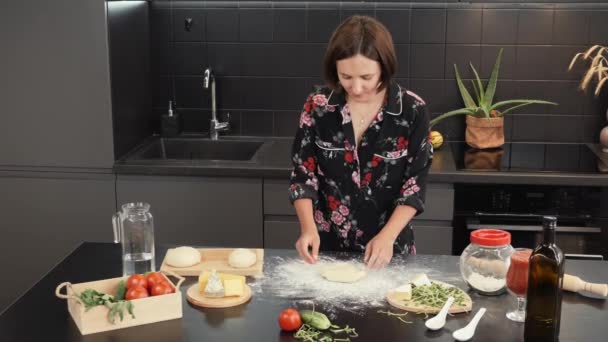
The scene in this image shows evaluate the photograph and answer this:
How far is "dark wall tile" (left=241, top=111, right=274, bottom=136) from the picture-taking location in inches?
167

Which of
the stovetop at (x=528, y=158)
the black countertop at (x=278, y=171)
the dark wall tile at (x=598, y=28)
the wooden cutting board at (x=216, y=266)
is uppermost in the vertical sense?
the dark wall tile at (x=598, y=28)

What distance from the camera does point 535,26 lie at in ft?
13.1

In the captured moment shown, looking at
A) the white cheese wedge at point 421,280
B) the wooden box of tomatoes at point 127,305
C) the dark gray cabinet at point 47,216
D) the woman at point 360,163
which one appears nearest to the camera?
the wooden box of tomatoes at point 127,305

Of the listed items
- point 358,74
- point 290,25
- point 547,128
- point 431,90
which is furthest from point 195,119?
point 358,74

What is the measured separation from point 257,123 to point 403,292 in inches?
86.4

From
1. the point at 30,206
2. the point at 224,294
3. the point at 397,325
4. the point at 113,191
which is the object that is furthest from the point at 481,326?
the point at 30,206

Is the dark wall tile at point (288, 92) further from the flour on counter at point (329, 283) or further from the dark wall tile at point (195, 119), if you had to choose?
the flour on counter at point (329, 283)

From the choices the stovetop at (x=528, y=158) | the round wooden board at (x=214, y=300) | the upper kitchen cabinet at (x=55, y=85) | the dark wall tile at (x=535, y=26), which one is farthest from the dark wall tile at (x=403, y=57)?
the round wooden board at (x=214, y=300)

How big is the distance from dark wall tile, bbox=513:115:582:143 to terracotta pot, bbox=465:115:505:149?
0.79ft

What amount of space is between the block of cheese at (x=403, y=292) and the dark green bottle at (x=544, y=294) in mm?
334

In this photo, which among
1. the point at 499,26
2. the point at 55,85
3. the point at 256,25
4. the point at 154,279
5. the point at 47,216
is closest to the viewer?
the point at 154,279

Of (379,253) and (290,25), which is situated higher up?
(290,25)

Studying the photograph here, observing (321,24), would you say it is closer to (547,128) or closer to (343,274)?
(547,128)

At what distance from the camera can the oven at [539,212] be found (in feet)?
11.6
